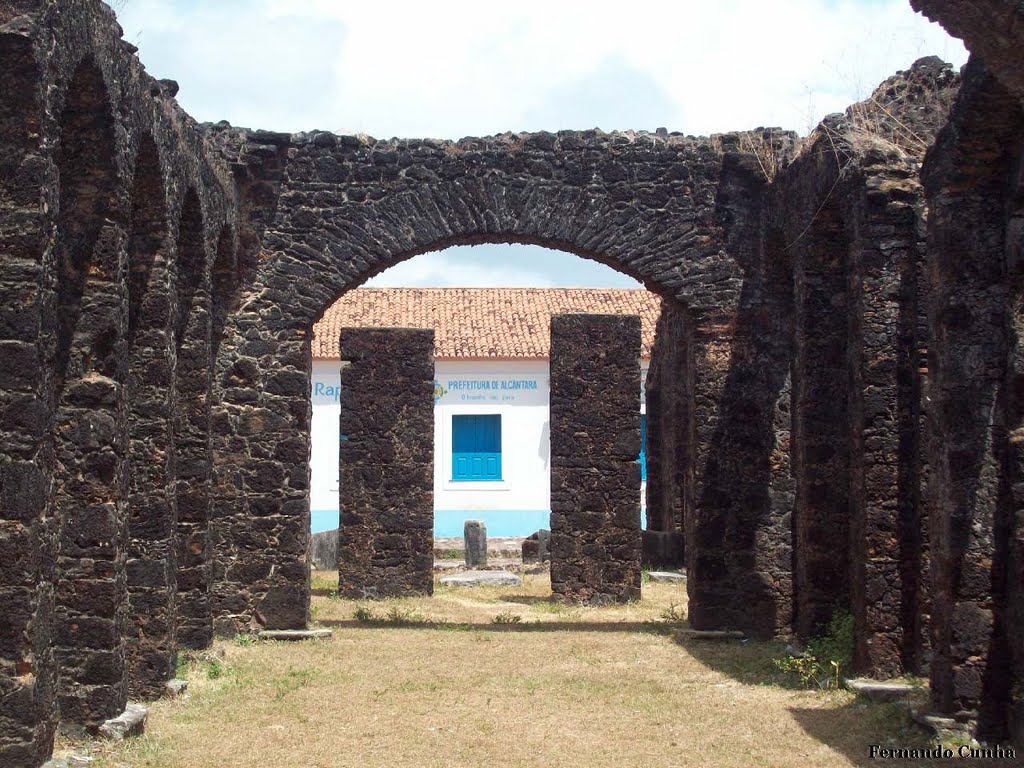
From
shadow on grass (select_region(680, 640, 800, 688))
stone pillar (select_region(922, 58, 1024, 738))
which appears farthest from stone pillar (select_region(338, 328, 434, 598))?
stone pillar (select_region(922, 58, 1024, 738))

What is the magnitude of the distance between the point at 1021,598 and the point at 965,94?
2426 millimetres

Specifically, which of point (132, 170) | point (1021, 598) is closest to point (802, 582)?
point (1021, 598)

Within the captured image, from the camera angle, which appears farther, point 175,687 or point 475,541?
point 475,541

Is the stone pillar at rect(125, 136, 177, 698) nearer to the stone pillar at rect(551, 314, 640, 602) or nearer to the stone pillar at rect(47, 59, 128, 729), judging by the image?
the stone pillar at rect(47, 59, 128, 729)

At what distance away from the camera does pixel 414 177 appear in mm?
12164

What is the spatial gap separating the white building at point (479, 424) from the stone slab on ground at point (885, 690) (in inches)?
763

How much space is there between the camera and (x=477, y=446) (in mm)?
29000

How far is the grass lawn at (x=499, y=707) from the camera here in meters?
7.32

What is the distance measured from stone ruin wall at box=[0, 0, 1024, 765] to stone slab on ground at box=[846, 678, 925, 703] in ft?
0.62

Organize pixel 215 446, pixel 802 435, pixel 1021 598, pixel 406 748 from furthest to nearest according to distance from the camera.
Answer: pixel 215 446 < pixel 802 435 < pixel 406 748 < pixel 1021 598

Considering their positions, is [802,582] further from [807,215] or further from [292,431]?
[292,431]

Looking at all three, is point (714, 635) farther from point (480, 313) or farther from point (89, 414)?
point (480, 313)

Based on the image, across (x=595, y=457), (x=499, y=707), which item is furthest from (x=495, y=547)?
(x=499, y=707)

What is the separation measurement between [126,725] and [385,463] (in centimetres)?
910
